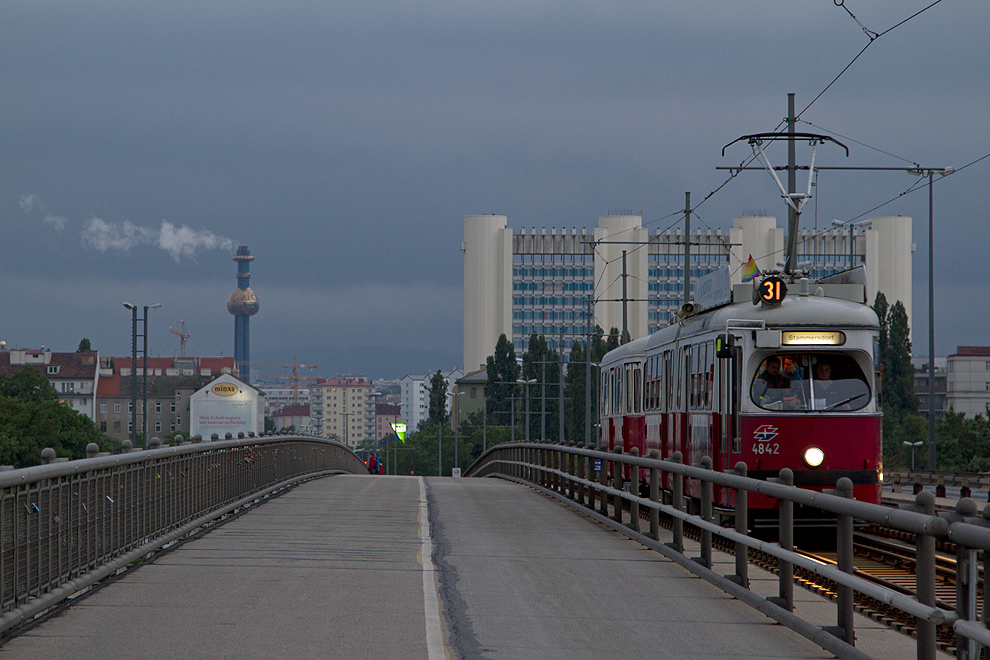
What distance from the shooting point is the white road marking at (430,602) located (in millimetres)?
8016

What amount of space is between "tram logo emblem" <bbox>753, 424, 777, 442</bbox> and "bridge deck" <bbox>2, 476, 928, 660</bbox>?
2.59m

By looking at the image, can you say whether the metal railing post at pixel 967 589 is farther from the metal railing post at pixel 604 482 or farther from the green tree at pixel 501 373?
the green tree at pixel 501 373

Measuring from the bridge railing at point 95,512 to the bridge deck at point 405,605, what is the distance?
237 mm

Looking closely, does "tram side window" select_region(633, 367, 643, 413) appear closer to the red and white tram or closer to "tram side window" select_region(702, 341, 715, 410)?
"tram side window" select_region(702, 341, 715, 410)

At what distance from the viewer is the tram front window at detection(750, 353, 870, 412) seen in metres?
17.0

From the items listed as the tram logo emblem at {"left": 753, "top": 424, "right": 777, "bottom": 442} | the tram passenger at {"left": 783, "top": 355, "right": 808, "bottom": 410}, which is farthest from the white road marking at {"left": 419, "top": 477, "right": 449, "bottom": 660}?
the tram passenger at {"left": 783, "top": 355, "right": 808, "bottom": 410}

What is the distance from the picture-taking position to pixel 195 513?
587 inches

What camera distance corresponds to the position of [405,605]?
966cm

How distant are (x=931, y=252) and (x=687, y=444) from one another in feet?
76.9

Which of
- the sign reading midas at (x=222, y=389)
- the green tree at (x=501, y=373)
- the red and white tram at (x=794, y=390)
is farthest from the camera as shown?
the sign reading midas at (x=222, y=389)

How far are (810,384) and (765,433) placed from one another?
3.22ft

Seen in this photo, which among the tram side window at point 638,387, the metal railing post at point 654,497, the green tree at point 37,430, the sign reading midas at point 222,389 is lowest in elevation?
the green tree at point 37,430

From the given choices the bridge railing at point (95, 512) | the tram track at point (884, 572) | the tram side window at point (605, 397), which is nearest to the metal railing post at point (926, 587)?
the tram track at point (884, 572)

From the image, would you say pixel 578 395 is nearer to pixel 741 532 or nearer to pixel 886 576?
pixel 886 576
